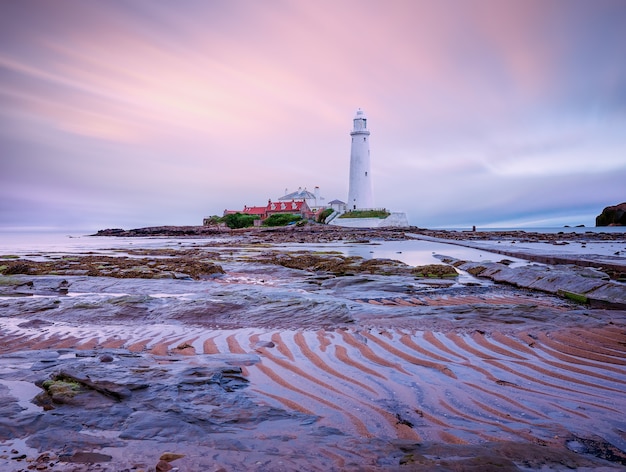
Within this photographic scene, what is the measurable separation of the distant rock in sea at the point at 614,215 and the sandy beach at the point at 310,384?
9914 centimetres

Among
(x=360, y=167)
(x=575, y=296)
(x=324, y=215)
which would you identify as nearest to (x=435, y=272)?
(x=575, y=296)

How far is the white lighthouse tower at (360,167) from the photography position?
233 ft

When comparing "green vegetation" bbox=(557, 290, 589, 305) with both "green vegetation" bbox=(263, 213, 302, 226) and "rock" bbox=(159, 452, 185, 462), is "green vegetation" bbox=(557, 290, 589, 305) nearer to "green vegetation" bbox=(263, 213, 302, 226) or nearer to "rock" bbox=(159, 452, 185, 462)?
"rock" bbox=(159, 452, 185, 462)

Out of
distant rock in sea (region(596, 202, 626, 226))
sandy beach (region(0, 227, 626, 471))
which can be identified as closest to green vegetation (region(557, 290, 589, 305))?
sandy beach (region(0, 227, 626, 471))

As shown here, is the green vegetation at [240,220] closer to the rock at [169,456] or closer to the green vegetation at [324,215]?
the green vegetation at [324,215]

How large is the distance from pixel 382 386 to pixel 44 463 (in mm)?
2559

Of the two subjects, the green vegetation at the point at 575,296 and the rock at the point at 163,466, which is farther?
the green vegetation at the point at 575,296

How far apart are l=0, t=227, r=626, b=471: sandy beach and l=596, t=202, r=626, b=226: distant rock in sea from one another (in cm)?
9914

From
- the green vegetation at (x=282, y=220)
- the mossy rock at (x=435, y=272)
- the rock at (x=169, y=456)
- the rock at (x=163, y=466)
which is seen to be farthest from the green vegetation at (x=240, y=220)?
the rock at (x=163, y=466)

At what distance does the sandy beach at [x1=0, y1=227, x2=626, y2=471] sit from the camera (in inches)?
101

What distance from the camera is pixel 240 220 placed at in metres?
85.1

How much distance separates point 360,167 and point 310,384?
68.9 metres

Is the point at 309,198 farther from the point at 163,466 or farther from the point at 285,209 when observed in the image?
the point at 163,466

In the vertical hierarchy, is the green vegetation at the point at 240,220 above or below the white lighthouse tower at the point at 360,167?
below
